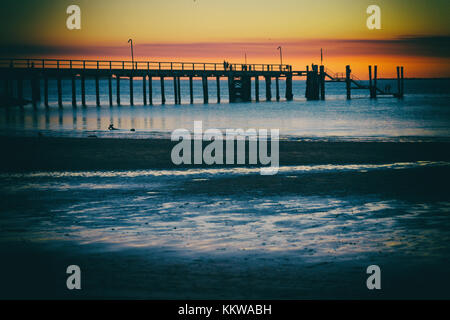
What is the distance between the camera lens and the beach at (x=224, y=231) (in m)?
5.93

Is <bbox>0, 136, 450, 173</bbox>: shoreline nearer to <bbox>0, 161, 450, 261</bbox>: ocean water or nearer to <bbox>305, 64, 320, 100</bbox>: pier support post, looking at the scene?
<bbox>0, 161, 450, 261</bbox>: ocean water

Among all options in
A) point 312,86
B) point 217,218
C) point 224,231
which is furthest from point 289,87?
point 224,231

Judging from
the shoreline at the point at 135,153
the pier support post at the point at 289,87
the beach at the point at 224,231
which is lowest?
the beach at the point at 224,231

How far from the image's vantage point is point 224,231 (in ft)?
26.6

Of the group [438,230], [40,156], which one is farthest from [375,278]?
[40,156]

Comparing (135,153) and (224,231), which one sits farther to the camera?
(135,153)

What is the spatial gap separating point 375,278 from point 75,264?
10.1ft

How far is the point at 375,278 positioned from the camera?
6004 millimetres

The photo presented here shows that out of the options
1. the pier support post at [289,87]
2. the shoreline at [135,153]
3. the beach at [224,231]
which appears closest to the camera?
the beach at [224,231]

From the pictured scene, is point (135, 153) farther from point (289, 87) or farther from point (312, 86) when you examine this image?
point (312, 86)

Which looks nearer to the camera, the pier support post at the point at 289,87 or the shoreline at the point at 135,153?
the shoreline at the point at 135,153

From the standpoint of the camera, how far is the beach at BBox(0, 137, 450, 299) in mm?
5926

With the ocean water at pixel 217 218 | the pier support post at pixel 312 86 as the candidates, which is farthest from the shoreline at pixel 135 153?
the pier support post at pixel 312 86

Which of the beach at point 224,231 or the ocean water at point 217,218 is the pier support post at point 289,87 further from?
the ocean water at point 217,218
